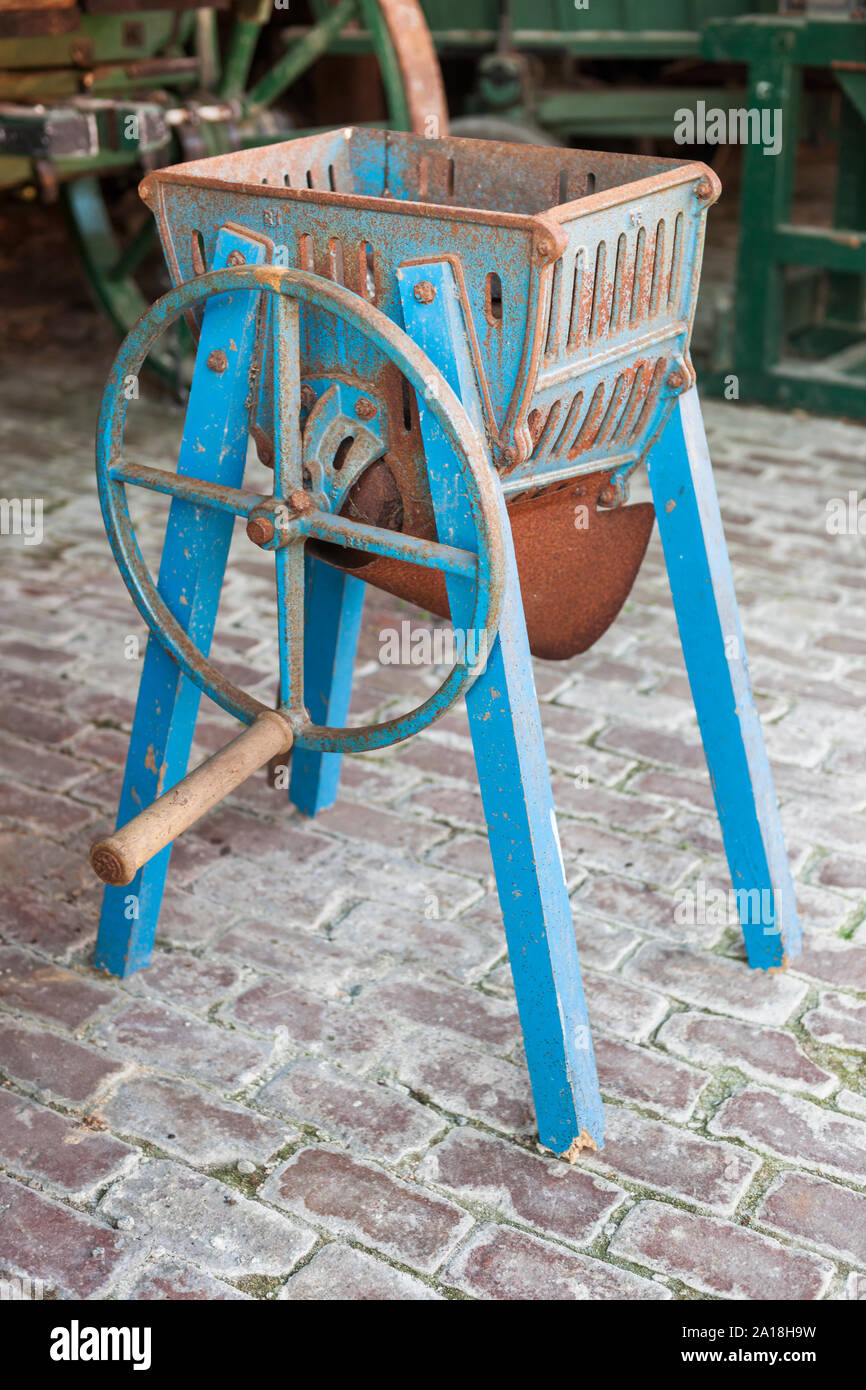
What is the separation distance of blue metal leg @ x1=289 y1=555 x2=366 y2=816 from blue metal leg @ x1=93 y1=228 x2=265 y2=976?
0.43 meters

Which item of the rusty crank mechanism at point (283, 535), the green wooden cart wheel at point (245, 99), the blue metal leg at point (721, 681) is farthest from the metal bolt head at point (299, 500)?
the green wooden cart wheel at point (245, 99)

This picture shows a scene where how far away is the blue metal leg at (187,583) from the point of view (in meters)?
2.02

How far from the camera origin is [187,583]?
2191 mm

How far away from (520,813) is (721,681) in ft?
1.71

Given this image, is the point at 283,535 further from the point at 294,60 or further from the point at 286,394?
the point at 294,60

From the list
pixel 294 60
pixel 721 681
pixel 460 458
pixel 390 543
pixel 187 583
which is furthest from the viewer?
pixel 294 60

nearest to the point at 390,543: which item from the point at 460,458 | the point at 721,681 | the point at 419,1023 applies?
the point at 460,458

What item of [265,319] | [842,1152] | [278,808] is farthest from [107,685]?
[842,1152]

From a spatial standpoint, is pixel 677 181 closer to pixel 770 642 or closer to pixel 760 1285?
pixel 760 1285

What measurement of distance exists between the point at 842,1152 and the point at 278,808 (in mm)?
1296

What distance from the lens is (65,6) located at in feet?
13.7

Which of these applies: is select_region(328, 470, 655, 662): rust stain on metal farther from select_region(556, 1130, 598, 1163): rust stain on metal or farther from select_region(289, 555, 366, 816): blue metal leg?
select_region(556, 1130, 598, 1163): rust stain on metal

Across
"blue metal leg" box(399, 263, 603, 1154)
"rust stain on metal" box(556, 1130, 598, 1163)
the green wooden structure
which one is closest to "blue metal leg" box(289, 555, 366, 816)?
"blue metal leg" box(399, 263, 603, 1154)

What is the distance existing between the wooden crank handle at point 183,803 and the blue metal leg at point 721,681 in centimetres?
66
